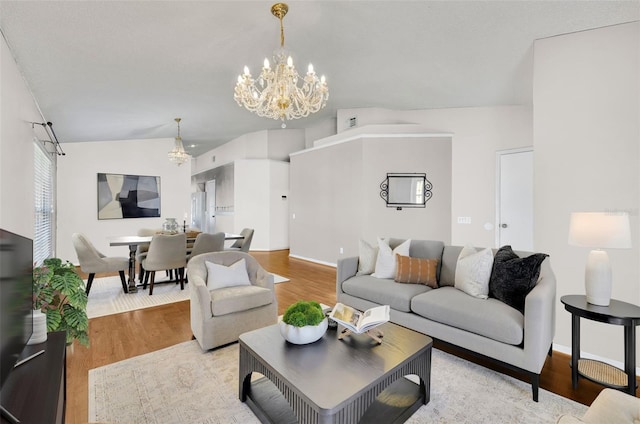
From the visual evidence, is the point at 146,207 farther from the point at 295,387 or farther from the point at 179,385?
the point at 295,387

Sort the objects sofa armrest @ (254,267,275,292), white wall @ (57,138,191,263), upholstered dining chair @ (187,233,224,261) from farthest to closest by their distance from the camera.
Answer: white wall @ (57,138,191,263)
upholstered dining chair @ (187,233,224,261)
sofa armrest @ (254,267,275,292)

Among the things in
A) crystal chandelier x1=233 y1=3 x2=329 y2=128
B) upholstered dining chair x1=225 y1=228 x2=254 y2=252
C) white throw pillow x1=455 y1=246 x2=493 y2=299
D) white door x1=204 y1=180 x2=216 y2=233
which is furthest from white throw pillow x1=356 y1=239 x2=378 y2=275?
white door x1=204 y1=180 x2=216 y2=233

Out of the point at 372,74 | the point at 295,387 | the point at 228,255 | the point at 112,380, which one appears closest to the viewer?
the point at 295,387

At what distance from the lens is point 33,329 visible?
1491mm

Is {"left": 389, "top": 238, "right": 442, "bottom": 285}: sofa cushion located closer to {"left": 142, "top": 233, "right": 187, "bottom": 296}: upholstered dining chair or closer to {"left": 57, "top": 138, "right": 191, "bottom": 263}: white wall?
{"left": 142, "top": 233, "right": 187, "bottom": 296}: upholstered dining chair

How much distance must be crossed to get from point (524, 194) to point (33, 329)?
5.61 metres

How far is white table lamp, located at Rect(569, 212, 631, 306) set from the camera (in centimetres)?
195

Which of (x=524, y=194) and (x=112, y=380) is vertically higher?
(x=524, y=194)

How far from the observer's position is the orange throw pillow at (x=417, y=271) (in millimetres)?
2926

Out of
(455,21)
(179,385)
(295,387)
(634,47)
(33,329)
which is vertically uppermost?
(455,21)

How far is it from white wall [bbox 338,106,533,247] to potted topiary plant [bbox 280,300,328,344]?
13.4 feet

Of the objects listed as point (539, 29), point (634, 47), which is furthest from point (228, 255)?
point (634, 47)

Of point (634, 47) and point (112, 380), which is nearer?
point (112, 380)

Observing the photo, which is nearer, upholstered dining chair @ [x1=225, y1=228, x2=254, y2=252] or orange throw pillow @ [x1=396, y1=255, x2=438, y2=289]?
orange throw pillow @ [x1=396, y1=255, x2=438, y2=289]
